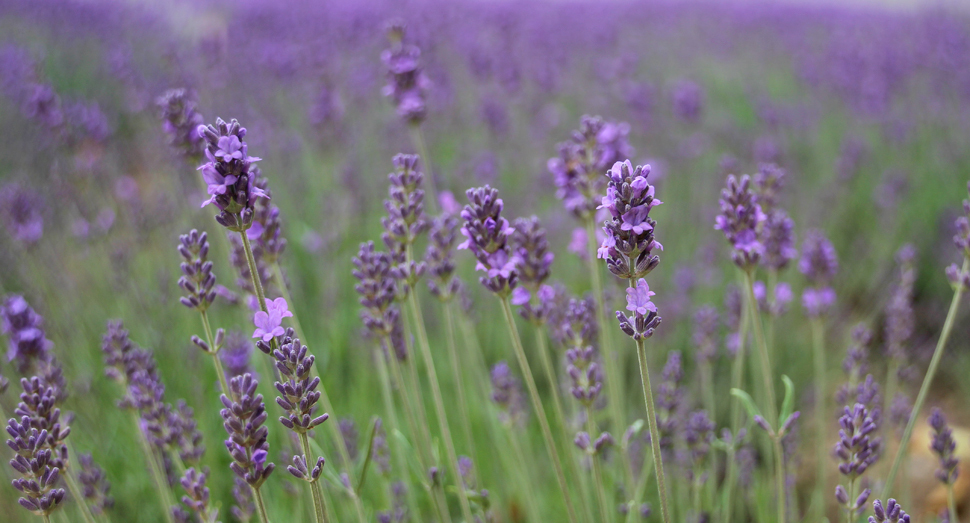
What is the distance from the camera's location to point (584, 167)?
2.03 metres

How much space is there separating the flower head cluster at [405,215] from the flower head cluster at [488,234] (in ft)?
1.03

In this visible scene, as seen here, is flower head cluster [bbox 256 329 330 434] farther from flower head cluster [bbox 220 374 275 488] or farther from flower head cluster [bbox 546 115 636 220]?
flower head cluster [bbox 546 115 636 220]

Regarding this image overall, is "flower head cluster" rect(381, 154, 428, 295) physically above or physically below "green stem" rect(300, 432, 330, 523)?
above

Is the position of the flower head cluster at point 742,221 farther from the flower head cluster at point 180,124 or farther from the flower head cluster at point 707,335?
the flower head cluster at point 180,124

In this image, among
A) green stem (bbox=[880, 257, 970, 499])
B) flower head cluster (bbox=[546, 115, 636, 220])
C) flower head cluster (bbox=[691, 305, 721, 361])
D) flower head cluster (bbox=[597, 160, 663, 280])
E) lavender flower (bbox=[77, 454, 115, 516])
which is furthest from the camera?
flower head cluster (bbox=[691, 305, 721, 361])

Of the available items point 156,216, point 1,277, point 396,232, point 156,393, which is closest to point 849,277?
point 396,232

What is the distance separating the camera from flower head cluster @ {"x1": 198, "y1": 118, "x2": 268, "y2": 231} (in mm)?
1322

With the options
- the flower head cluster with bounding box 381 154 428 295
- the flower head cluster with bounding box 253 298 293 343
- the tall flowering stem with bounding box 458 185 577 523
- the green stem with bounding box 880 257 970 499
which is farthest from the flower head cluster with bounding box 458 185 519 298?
the green stem with bounding box 880 257 970 499

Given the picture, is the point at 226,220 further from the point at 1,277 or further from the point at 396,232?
the point at 1,277

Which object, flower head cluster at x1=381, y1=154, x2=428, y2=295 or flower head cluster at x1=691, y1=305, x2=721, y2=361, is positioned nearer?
flower head cluster at x1=381, y1=154, x2=428, y2=295

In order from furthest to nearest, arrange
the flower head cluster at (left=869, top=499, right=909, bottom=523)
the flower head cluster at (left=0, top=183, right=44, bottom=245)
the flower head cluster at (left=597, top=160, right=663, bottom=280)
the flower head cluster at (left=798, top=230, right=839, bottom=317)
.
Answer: the flower head cluster at (left=0, top=183, right=44, bottom=245) → the flower head cluster at (left=798, top=230, right=839, bottom=317) → the flower head cluster at (left=869, top=499, right=909, bottom=523) → the flower head cluster at (left=597, top=160, right=663, bottom=280)

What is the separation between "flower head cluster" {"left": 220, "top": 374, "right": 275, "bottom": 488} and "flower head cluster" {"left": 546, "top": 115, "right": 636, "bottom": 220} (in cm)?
117

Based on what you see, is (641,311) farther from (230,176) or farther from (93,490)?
(93,490)

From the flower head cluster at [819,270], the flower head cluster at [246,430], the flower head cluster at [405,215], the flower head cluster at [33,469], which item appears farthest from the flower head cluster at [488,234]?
the flower head cluster at [819,270]
